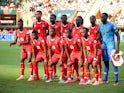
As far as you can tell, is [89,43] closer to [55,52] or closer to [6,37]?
[55,52]

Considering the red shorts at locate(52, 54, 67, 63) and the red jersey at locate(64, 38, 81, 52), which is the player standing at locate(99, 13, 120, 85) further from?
the red shorts at locate(52, 54, 67, 63)

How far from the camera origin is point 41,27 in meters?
13.8

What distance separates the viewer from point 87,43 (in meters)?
12.5

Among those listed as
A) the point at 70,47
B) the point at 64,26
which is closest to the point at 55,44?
the point at 70,47

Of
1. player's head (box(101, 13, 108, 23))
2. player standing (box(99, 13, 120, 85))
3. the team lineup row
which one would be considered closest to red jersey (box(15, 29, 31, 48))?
the team lineup row

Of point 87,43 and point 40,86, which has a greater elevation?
point 87,43

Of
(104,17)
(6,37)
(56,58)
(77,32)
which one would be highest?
(104,17)

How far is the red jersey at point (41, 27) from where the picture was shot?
45.2 ft

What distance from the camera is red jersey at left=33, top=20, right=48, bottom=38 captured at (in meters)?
13.8

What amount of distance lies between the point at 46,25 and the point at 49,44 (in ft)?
2.59

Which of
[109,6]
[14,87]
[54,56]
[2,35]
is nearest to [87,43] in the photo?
[54,56]

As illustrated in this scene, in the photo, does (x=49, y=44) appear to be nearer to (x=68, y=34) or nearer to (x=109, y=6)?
(x=68, y=34)

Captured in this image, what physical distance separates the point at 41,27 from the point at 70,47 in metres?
1.35

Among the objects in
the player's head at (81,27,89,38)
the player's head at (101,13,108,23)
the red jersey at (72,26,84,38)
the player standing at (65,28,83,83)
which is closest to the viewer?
the player's head at (101,13,108,23)
